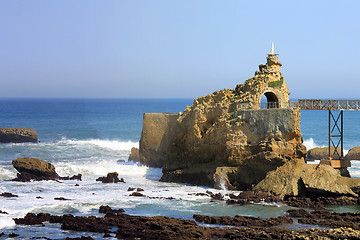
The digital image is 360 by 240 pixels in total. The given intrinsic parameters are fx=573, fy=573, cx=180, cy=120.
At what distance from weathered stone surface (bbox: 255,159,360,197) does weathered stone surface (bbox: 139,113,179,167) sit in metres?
9.68

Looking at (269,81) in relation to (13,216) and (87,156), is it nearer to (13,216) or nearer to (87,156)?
(13,216)

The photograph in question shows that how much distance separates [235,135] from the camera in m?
34.5

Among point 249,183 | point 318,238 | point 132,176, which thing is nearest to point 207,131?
point 249,183

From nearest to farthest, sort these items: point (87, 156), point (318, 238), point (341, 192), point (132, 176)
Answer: point (318, 238) < point (341, 192) < point (132, 176) < point (87, 156)

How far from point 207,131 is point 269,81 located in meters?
5.04

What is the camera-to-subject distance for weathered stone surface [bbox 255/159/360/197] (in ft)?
102

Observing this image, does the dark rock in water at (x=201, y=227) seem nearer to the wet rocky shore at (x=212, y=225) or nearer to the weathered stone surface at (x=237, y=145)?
the wet rocky shore at (x=212, y=225)

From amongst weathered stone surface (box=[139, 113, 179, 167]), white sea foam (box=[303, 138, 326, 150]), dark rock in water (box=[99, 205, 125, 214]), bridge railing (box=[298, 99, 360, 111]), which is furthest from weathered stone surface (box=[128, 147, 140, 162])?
white sea foam (box=[303, 138, 326, 150])

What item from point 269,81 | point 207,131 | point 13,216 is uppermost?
point 269,81

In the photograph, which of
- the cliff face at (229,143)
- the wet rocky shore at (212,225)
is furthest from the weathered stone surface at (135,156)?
the wet rocky shore at (212,225)

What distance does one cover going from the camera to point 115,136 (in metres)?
76.8

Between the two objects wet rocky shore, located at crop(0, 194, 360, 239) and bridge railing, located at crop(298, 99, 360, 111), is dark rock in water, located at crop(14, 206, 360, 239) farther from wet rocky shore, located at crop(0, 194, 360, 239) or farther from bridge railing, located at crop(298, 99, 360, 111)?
bridge railing, located at crop(298, 99, 360, 111)

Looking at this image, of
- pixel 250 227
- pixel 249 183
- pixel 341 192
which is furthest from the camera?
pixel 249 183

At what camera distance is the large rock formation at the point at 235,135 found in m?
33.1
